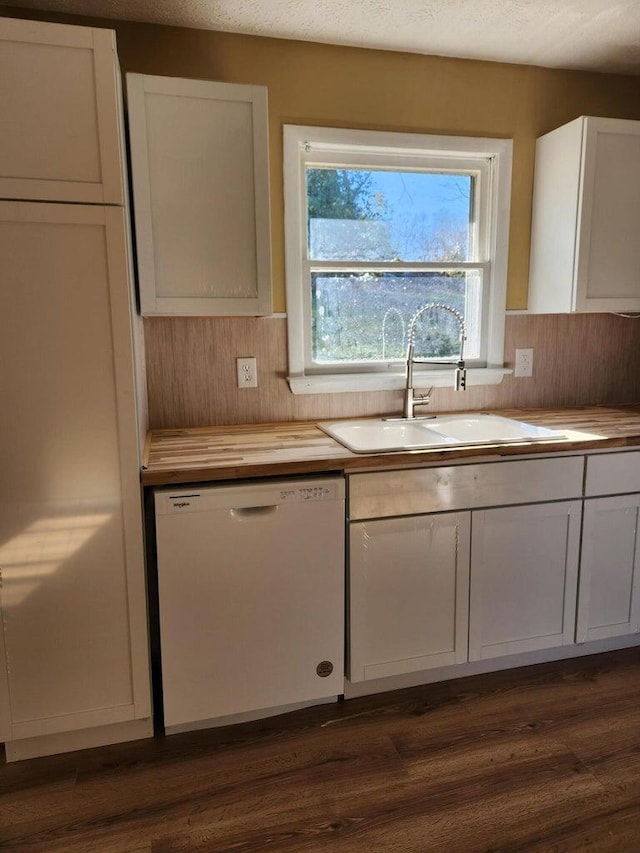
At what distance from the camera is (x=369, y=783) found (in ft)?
5.27

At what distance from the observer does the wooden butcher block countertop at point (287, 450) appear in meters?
1.65

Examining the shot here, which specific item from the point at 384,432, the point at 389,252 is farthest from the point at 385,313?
the point at 384,432

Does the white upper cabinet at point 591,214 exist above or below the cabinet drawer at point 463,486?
above

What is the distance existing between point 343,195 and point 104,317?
121 cm

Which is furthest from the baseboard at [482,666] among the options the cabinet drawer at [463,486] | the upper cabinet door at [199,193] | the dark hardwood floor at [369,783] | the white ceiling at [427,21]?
the white ceiling at [427,21]

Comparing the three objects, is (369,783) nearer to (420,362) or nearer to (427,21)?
(420,362)

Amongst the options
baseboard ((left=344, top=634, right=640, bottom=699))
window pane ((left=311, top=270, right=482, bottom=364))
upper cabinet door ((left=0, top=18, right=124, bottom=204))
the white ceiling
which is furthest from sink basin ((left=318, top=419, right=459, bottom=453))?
the white ceiling

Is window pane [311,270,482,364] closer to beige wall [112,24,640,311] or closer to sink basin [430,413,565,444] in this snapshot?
beige wall [112,24,640,311]

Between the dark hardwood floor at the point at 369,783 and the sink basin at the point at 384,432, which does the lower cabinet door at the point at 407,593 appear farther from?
the sink basin at the point at 384,432

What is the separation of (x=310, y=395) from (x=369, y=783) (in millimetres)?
1369

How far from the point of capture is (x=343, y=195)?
228 cm

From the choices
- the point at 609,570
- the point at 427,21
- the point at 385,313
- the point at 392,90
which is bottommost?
the point at 609,570

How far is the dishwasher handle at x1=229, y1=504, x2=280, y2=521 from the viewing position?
1.67 meters

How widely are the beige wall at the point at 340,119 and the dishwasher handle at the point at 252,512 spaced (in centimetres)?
65
